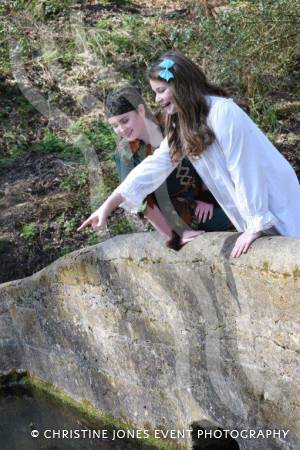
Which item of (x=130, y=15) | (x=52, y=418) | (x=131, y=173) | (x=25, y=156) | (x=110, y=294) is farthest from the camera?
(x=130, y=15)

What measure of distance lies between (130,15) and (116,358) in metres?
7.28

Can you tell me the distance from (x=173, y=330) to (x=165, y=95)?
4.67ft

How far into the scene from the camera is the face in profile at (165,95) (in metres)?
3.84

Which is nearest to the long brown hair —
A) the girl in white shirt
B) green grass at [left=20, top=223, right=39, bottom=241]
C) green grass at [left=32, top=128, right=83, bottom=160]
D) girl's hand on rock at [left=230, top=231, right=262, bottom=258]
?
the girl in white shirt

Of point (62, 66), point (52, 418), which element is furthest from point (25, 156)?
point (52, 418)

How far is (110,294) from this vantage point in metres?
5.04

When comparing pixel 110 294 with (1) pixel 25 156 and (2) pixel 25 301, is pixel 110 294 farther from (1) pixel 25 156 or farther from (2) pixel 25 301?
(1) pixel 25 156

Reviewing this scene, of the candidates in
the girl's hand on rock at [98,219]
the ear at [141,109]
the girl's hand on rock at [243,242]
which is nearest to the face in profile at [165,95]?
the ear at [141,109]

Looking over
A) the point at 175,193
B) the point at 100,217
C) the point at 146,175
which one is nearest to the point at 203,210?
the point at 175,193

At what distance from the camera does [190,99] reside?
3799 mm

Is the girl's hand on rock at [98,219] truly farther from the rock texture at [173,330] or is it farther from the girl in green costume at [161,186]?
the rock texture at [173,330]

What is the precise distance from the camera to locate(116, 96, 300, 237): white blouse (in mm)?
3770

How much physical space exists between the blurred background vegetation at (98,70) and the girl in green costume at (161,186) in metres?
3.62

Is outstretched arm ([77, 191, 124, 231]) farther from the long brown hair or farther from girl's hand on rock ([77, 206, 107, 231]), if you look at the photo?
the long brown hair
